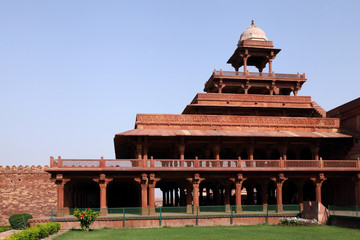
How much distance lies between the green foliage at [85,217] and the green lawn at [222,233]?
1.79 feet

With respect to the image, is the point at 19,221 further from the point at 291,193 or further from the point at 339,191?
the point at 339,191

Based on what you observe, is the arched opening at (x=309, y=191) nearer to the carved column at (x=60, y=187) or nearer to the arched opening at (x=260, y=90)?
the arched opening at (x=260, y=90)

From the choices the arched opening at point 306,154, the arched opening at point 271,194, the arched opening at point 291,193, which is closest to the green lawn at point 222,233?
the arched opening at point 306,154

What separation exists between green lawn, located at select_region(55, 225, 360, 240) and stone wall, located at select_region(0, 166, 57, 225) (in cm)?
2122

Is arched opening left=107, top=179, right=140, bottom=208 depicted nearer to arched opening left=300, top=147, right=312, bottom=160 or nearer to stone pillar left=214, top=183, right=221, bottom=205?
stone pillar left=214, top=183, right=221, bottom=205

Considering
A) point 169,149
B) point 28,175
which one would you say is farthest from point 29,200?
point 169,149

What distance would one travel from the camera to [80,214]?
79.9 ft

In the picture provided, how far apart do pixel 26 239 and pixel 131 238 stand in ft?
16.3

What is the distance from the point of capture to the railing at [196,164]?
28.8 meters

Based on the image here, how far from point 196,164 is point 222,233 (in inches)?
305

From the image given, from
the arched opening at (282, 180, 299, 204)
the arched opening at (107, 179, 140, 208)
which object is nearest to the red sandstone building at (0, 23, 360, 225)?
the arched opening at (282, 180, 299, 204)

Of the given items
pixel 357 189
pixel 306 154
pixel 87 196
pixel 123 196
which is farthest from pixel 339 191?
pixel 87 196

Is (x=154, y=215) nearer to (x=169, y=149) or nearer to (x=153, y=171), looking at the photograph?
(x=153, y=171)

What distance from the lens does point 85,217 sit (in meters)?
24.4
